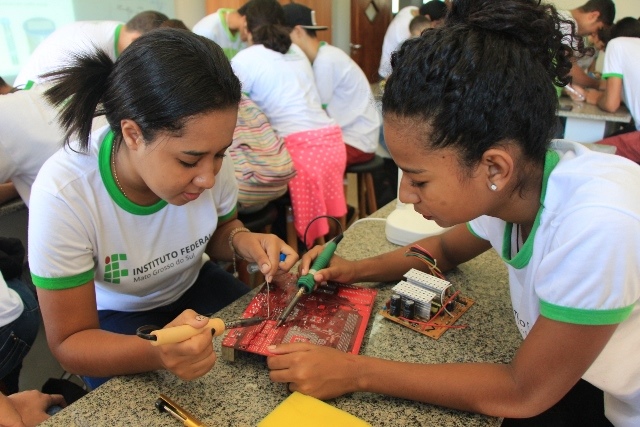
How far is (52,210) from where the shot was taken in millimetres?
914

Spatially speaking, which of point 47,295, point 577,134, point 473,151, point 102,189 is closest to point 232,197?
point 102,189

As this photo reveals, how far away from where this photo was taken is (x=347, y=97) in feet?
9.43

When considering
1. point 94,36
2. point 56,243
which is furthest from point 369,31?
point 56,243

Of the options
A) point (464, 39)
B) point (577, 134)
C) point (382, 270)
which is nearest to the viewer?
point (464, 39)

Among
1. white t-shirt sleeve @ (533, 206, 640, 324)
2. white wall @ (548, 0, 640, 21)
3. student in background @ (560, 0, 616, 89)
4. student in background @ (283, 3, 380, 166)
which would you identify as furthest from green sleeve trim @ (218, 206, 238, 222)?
white wall @ (548, 0, 640, 21)

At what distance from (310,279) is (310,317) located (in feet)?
0.27

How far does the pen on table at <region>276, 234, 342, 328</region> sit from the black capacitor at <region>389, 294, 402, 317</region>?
5.9 inches

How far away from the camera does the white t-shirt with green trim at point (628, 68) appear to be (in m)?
2.89

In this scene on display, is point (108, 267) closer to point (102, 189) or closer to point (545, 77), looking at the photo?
point (102, 189)

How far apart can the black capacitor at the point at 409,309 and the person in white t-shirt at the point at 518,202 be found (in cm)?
15

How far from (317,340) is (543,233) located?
15.3 inches

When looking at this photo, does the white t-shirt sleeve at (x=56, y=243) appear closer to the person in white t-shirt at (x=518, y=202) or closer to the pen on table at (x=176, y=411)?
the pen on table at (x=176, y=411)

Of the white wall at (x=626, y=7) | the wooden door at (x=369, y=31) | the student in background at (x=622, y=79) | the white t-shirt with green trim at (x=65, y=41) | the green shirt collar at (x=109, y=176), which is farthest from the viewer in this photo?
the white wall at (x=626, y=7)

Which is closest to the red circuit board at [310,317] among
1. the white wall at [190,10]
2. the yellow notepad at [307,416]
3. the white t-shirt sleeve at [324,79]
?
the yellow notepad at [307,416]
